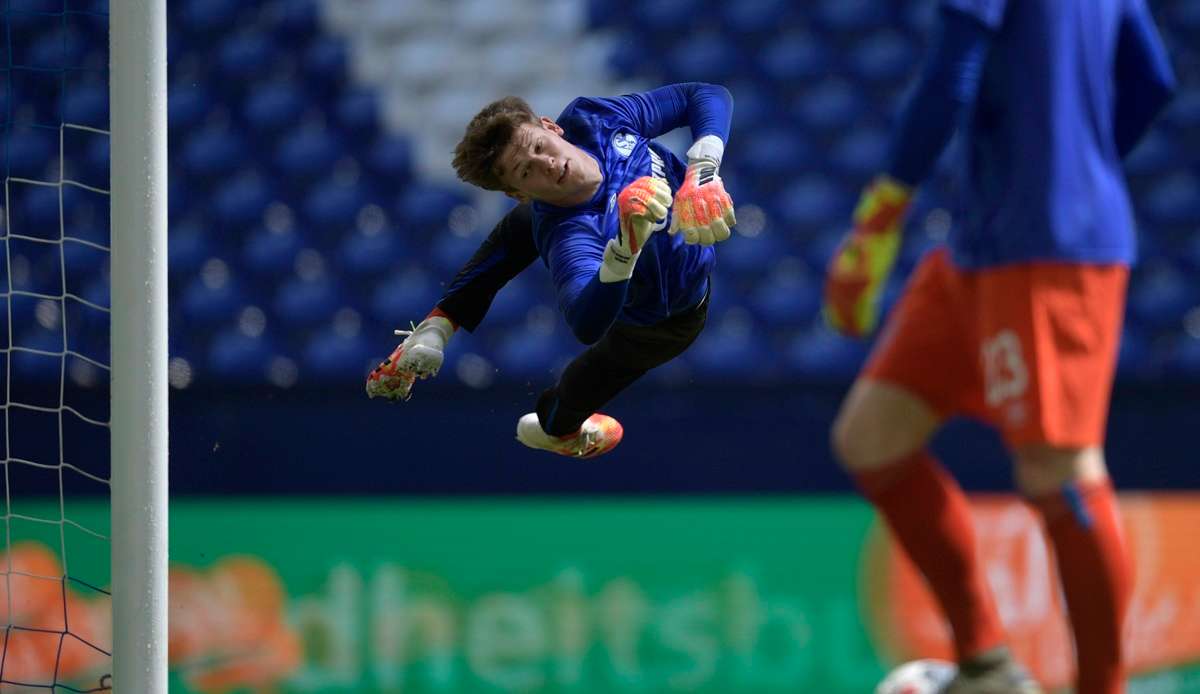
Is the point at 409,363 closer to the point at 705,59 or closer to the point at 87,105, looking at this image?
the point at 87,105

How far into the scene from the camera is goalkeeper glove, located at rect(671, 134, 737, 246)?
38.5 inches

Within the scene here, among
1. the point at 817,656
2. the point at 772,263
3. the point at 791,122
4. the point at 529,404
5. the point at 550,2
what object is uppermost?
the point at 550,2

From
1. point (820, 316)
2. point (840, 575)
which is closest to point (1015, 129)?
point (820, 316)

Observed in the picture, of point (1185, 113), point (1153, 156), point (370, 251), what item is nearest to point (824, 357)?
point (1153, 156)

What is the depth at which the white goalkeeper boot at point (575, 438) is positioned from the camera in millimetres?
1169

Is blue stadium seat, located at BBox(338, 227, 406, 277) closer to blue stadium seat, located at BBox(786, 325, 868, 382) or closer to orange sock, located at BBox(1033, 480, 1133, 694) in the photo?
orange sock, located at BBox(1033, 480, 1133, 694)

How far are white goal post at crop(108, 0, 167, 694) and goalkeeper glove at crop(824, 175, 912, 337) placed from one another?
0.91 metres

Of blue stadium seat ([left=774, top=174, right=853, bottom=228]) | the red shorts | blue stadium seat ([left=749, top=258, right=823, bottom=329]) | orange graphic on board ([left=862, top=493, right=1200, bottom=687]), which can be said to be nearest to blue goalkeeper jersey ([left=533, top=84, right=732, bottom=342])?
the red shorts

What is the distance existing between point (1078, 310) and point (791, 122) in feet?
4.74

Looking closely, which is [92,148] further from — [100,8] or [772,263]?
[772,263]

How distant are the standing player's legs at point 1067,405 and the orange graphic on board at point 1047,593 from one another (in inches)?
93.8

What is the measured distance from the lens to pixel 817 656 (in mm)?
4633

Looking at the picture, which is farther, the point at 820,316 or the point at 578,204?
the point at 820,316

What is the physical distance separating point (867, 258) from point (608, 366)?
2.97 ft
